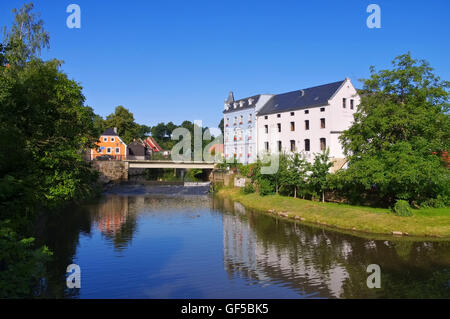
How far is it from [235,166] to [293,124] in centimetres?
1307

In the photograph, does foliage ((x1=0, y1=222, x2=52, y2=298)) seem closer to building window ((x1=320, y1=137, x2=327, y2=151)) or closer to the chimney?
building window ((x1=320, y1=137, x2=327, y2=151))

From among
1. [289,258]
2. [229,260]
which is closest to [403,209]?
[289,258]

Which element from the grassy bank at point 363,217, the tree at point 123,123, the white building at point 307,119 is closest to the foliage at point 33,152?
the grassy bank at point 363,217

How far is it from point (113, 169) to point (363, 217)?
54.1 metres

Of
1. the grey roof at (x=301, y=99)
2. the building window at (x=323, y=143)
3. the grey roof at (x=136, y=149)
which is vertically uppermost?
the grey roof at (x=301, y=99)

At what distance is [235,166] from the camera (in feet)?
222

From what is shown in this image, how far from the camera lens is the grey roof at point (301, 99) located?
5775 centimetres

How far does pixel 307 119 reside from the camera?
59438 mm

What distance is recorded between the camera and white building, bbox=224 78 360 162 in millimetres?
55781

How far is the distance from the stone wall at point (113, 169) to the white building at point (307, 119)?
2539cm

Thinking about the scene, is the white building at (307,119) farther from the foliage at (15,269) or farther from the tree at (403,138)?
the foliage at (15,269)

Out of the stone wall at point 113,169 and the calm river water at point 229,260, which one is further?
the stone wall at point 113,169
